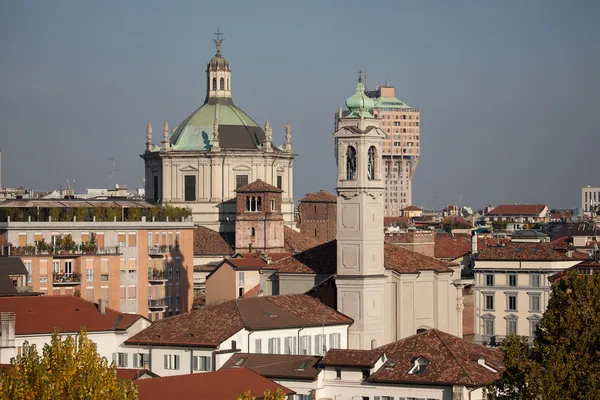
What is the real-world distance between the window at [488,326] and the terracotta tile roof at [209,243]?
68.7 ft

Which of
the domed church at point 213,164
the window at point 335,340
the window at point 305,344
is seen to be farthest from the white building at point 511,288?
the window at point 305,344

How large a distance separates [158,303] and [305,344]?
979 inches

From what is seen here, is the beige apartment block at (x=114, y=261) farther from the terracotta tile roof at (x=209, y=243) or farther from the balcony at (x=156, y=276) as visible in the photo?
the terracotta tile roof at (x=209, y=243)

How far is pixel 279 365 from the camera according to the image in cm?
7038

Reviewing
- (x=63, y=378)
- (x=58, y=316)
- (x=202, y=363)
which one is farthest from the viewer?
(x=58, y=316)

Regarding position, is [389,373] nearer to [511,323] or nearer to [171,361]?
[171,361]

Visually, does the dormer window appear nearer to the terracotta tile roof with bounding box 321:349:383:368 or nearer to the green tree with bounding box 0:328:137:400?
the terracotta tile roof with bounding box 321:349:383:368

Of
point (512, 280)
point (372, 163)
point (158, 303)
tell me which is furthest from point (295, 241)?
point (372, 163)

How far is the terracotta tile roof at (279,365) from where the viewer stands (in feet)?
225

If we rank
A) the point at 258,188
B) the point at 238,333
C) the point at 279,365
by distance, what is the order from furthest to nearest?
the point at 258,188 < the point at 238,333 < the point at 279,365

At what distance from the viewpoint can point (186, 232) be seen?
4414 inches

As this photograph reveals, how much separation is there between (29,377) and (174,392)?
12.7 meters

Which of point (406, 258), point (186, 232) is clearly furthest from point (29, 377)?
point (186, 232)

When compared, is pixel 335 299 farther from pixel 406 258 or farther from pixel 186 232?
pixel 186 232
